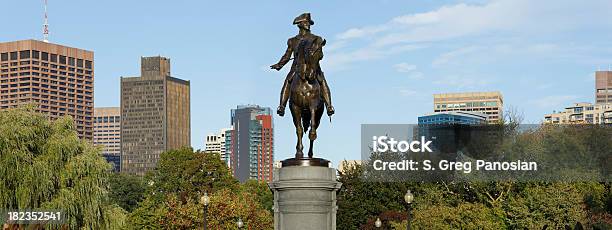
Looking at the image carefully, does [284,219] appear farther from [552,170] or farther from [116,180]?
[116,180]

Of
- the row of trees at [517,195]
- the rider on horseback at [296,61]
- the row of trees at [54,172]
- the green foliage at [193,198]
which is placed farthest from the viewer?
the green foliage at [193,198]

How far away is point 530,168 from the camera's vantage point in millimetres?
74500

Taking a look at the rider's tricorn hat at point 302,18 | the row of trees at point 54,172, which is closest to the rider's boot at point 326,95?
the rider's tricorn hat at point 302,18

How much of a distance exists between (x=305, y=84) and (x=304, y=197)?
8.65ft

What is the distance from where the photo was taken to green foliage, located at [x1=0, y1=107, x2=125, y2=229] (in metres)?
46.4

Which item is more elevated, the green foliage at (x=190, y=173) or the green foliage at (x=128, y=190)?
the green foliage at (x=190, y=173)

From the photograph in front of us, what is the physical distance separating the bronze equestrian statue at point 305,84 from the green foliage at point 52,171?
81.2 ft

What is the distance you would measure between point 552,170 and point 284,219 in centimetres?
→ 5232

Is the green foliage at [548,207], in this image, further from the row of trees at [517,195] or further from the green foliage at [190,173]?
the green foliage at [190,173]

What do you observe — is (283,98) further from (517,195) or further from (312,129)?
(517,195)

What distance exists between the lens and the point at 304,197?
78.1 feet

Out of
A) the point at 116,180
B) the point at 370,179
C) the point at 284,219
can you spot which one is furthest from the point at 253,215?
the point at 284,219

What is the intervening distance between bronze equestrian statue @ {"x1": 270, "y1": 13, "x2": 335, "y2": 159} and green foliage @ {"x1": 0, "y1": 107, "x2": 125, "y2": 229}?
24738mm

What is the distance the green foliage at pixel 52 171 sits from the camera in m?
46.4
